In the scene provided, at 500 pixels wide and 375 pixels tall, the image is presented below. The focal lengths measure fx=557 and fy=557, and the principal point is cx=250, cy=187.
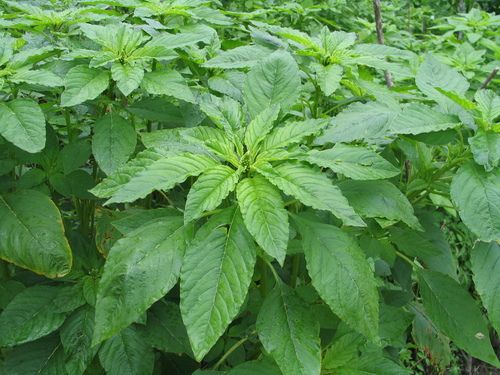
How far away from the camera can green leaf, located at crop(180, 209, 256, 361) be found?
42.2 inches

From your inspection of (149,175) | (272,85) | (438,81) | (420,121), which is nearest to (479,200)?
(420,121)

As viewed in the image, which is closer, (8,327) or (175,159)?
(175,159)

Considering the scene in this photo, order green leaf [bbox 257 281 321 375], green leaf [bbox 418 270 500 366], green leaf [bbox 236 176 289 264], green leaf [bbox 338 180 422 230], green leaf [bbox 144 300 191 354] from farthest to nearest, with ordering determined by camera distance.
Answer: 1. green leaf [bbox 144 300 191 354]
2. green leaf [bbox 418 270 500 366]
3. green leaf [bbox 338 180 422 230]
4. green leaf [bbox 257 281 321 375]
5. green leaf [bbox 236 176 289 264]

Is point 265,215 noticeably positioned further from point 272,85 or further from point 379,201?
point 272,85

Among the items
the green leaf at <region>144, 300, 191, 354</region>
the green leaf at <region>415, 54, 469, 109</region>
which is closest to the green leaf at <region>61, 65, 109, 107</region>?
the green leaf at <region>144, 300, 191, 354</region>

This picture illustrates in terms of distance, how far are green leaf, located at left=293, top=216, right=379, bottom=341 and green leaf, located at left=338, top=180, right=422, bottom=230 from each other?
0.11m

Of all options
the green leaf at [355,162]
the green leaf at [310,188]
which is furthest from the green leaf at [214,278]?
the green leaf at [355,162]

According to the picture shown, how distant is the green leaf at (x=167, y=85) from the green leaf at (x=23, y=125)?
30 cm

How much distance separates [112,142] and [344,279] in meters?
0.74

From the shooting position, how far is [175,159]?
122cm

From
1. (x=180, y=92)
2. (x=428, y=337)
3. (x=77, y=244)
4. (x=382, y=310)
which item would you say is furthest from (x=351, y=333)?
(x=77, y=244)

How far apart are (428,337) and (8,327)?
1.35 meters

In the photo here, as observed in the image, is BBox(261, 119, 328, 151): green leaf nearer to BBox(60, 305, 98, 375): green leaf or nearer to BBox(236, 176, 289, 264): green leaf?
BBox(236, 176, 289, 264): green leaf

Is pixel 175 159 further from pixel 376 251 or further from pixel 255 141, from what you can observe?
pixel 376 251
